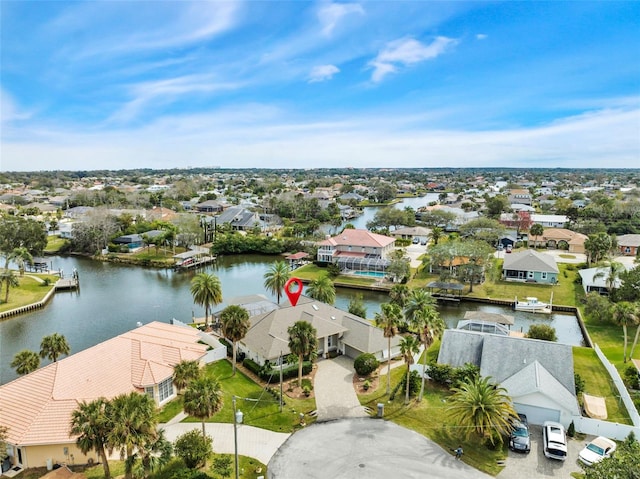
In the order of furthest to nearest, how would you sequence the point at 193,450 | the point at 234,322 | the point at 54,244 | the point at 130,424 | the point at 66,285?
the point at 54,244, the point at 66,285, the point at 234,322, the point at 193,450, the point at 130,424

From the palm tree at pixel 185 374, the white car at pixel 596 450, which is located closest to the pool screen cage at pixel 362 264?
the white car at pixel 596 450

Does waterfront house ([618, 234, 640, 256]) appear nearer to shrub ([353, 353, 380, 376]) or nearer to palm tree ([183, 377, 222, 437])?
shrub ([353, 353, 380, 376])

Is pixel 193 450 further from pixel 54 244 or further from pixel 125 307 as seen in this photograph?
pixel 54 244

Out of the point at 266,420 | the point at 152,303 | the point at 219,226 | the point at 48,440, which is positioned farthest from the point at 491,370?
the point at 219,226

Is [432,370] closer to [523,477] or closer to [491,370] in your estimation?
[491,370]

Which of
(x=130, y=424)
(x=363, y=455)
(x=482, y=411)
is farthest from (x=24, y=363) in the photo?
→ (x=482, y=411)
